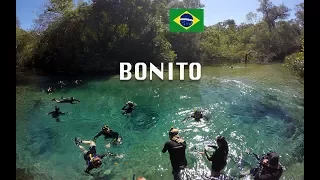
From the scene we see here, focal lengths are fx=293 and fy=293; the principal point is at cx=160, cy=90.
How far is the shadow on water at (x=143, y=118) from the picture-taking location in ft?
10.9

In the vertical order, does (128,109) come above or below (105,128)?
above

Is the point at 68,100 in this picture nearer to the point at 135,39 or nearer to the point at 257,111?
the point at 135,39

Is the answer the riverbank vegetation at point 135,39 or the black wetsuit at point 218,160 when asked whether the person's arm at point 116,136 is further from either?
the black wetsuit at point 218,160

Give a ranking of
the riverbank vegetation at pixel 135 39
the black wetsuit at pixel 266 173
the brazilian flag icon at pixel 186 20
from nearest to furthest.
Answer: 1. the black wetsuit at pixel 266 173
2. the brazilian flag icon at pixel 186 20
3. the riverbank vegetation at pixel 135 39

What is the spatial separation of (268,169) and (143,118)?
57.4 inches

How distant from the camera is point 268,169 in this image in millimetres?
3082

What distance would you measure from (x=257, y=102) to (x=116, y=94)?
1.62 meters

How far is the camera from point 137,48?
3357 mm

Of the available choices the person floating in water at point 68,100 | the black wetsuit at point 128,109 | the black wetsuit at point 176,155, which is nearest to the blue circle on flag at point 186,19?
the black wetsuit at point 128,109

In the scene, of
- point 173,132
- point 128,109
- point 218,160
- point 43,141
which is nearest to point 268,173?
point 218,160

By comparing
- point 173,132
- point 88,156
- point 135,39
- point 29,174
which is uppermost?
point 135,39

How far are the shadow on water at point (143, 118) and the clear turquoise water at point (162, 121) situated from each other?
0.01m

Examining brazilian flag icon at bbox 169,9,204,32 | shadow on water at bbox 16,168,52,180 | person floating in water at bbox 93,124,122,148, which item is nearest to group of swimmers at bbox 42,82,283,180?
person floating in water at bbox 93,124,122,148

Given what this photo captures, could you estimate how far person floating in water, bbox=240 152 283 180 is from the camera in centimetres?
310
